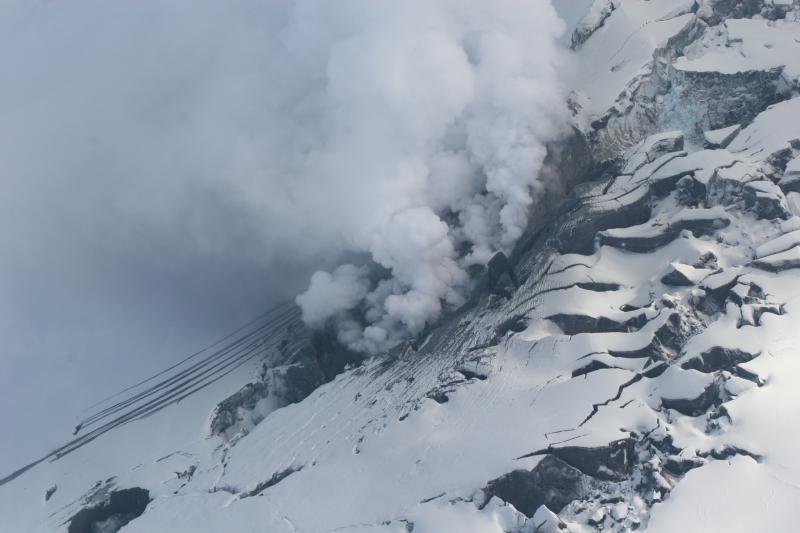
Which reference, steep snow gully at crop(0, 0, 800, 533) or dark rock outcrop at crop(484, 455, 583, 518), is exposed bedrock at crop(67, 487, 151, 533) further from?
dark rock outcrop at crop(484, 455, 583, 518)

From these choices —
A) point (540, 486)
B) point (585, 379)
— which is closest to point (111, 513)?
point (540, 486)

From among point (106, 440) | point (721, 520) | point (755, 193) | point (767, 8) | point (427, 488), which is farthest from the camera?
point (767, 8)

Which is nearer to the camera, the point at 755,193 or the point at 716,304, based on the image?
the point at 716,304

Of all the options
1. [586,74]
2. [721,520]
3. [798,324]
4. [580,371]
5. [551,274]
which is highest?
[586,74]

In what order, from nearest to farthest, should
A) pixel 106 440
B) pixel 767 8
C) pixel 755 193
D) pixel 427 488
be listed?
pixel 427 488 < pixel 755 193 < pixel 106 440 < pixel 767 8

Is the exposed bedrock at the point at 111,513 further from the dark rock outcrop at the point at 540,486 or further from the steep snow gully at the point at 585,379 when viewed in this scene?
the dark rock outcrop at the point at 540,486

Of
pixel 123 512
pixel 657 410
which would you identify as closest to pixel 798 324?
pixel 657 410

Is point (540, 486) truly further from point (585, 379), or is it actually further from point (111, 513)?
point (111, 513)

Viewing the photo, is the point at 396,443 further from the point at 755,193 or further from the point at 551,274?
the point at 755,193
